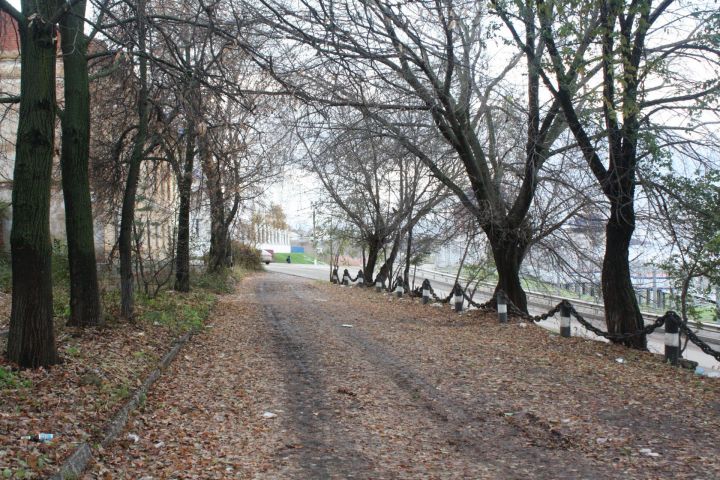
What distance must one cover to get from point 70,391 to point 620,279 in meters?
9.88

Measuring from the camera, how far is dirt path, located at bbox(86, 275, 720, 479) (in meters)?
5.41

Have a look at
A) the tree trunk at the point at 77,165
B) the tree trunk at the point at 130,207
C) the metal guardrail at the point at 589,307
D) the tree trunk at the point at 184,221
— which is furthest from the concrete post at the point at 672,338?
the tree trunk at the point at 184,221

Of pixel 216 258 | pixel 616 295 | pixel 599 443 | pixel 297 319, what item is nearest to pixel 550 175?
pixel 616 295

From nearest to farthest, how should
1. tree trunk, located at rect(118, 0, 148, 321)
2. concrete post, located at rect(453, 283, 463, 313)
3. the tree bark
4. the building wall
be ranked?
tree trunk, located at rect(118, 0, 148, 321)
the building wall
the tree bark
concrete post, located at rect(453, 283, 463, 313)

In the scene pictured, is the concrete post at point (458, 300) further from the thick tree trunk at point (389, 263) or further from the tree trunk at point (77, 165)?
the tree trunk at point (77, 165)

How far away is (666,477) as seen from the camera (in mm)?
5082

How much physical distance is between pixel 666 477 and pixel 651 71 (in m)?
7.37

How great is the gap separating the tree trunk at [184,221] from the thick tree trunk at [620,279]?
30.6 feet

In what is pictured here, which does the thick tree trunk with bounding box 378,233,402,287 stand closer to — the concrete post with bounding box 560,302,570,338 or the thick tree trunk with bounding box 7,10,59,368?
the concrete post with bounding box 560,302,570,338

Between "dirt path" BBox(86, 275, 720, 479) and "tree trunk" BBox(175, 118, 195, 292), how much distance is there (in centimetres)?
585

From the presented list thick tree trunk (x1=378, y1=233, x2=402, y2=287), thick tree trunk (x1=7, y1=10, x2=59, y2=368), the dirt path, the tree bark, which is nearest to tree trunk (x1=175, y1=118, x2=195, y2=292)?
the tree bark

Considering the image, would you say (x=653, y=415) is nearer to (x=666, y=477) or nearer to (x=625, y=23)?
(x=666, y=477)

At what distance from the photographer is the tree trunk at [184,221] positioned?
16.8 meters

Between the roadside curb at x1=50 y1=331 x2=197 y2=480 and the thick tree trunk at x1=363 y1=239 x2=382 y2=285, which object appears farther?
the thick tree trunk at x1=363 y1=239 x2=382 y2=285
